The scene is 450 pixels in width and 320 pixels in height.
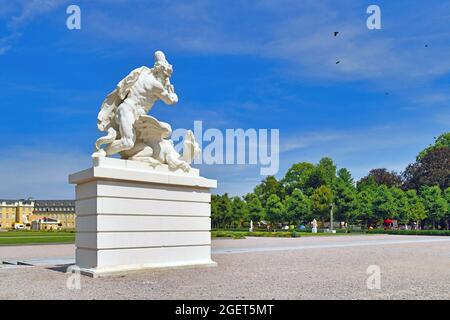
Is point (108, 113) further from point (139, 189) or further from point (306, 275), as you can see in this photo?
point (306, 275)

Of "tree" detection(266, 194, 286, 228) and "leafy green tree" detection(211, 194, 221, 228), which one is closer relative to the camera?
"tree" detection(266, 194, 286, 228)

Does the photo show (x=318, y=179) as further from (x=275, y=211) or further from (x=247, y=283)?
(x=247, y=283)

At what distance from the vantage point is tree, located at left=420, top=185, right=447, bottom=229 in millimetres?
53125

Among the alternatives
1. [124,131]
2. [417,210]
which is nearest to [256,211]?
[417,210]

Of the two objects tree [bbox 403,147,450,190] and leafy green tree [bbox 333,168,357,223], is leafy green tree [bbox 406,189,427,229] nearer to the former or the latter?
leafy green tree [bbox 333,168,357,223]

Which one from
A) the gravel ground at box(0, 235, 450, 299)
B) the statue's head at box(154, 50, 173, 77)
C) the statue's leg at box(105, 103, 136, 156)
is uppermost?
the statue's head at box(154, 50, 173, 77)

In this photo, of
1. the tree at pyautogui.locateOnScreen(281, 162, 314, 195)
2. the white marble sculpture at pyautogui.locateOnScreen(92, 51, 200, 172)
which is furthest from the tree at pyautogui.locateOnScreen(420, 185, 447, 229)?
the white marble sculpture at pyautogui.locateOnScreen(92, 51, 200, 172)

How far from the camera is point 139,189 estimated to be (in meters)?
11.5

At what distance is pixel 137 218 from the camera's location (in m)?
11.5

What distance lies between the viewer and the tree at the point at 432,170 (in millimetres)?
64938

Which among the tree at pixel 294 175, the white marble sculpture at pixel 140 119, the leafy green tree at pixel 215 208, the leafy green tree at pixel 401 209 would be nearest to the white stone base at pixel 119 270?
the white marble sculpture at pixel 140 119

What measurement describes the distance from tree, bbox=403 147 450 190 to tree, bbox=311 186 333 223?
1633 centimetres
